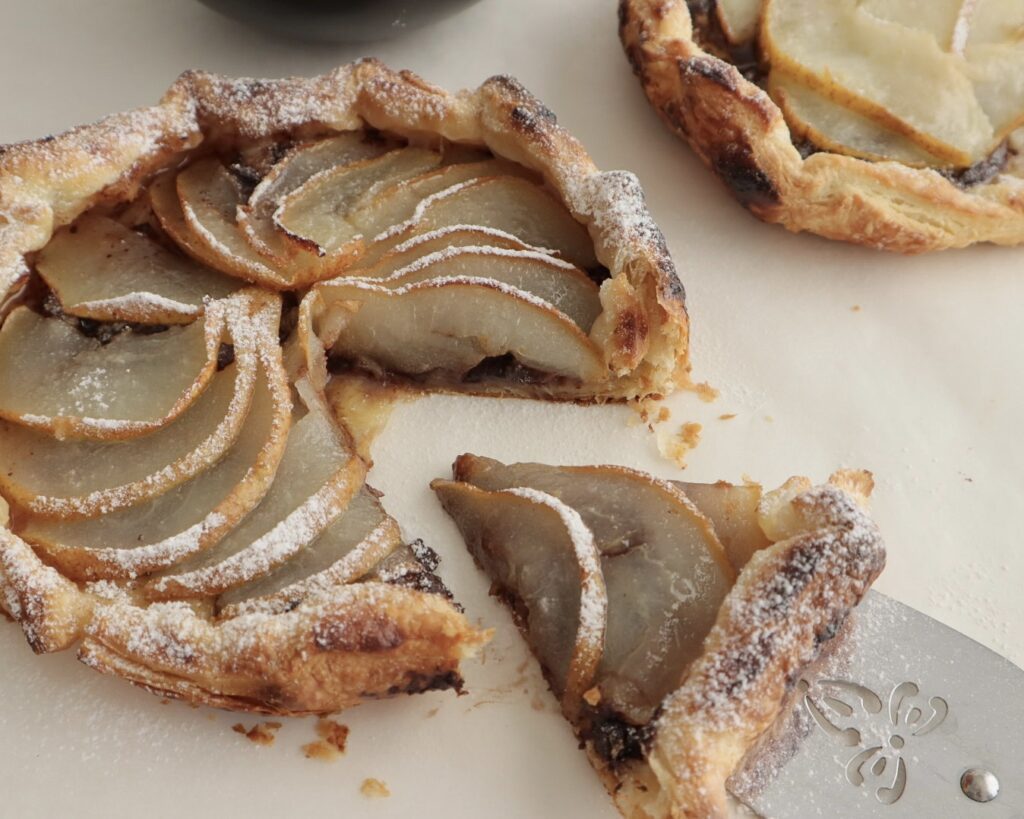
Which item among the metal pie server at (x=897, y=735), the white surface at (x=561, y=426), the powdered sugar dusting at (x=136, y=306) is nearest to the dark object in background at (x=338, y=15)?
the white surface at (x=561, y=426)

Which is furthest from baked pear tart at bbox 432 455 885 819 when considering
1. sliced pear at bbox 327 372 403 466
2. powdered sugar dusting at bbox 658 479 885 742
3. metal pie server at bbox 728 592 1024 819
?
sliced pear at bbox 327 372 403 466

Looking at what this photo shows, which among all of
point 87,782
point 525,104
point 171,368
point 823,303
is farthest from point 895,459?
point 87,782

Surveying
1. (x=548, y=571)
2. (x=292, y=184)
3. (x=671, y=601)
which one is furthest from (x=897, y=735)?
(x=292, y=184)

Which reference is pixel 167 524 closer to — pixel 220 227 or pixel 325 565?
pixel 325 565

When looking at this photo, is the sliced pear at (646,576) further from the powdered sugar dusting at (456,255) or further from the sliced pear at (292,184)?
the sliced pear at (292,184)

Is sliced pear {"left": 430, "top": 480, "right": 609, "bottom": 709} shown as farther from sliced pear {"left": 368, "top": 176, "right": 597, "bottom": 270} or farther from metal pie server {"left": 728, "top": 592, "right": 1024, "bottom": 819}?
sliced pear {"left": 368, "top": 176, "right": 597, "bottom": 270}
